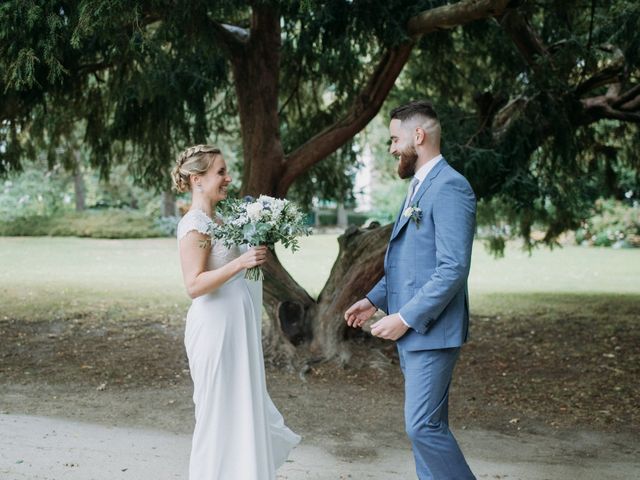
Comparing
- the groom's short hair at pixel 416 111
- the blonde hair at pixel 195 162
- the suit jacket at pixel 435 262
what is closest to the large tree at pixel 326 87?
the blonde hair at pixel 195 162

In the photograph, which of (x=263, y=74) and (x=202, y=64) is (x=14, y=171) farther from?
(x=263, y=74)

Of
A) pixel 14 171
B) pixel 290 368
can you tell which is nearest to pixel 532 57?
pixel 290 368

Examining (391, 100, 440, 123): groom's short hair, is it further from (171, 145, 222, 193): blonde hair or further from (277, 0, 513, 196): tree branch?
(277, 0, 513, 196): tree branch

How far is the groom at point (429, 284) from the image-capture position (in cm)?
377

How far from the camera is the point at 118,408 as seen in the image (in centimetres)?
743

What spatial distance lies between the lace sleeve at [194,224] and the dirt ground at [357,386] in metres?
2.44

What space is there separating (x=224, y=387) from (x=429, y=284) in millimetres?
1387

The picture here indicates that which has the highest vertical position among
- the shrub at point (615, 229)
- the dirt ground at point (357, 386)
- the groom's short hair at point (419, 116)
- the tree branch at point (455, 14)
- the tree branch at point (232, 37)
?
the tree branch at point (232, 37)

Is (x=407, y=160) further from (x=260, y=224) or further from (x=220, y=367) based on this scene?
(x=220, y=367)

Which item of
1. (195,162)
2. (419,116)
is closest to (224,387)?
(195,162)

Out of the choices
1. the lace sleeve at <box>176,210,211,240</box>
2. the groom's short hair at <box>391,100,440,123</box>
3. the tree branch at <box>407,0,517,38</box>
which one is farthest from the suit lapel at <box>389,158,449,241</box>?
the tree branch at <box>407,0,517,38</box>

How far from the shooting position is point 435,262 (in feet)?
12.9

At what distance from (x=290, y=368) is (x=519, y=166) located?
135 inches

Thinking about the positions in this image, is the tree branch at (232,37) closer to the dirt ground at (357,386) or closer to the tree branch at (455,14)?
the tree branch at (455,14)
